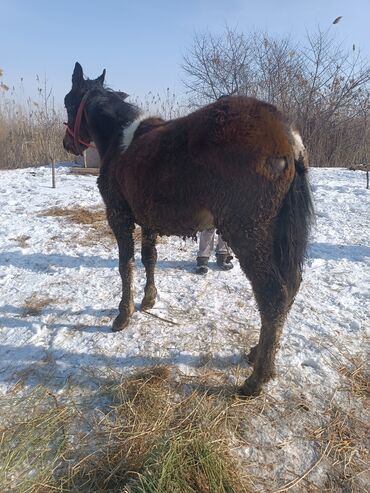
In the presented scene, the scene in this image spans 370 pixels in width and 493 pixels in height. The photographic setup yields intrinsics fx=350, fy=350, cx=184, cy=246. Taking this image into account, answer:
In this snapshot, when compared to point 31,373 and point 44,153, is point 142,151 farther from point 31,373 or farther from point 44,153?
point 44,153

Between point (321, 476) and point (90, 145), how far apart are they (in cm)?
384

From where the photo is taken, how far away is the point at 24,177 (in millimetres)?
9570

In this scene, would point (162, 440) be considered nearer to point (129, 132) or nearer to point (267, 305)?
point (267, 305)

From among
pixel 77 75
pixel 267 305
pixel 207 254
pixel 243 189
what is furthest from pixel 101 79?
pixel 267 305

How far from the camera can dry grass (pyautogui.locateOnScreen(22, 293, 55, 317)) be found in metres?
3.67

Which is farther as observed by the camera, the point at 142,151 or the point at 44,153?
the point at 44,153

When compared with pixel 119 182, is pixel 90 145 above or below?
above

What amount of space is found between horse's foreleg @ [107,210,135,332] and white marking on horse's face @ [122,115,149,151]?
625mm

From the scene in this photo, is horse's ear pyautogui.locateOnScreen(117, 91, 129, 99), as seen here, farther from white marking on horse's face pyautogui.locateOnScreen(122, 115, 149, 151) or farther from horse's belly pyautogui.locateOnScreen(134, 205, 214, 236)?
horse's belly pyautogui.locateOnScreen(134, 205, 214, 236)

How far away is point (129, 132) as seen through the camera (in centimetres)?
324

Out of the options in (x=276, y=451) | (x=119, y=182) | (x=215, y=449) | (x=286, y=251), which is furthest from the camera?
(x=119, y=182)

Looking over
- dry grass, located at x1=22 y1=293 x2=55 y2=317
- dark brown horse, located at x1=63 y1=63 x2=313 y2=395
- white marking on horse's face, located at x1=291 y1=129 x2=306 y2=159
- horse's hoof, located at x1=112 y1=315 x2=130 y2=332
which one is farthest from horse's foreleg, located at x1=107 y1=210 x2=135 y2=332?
white marking on horse's face, located at x1=291 y1=129 x2=306 y2=159

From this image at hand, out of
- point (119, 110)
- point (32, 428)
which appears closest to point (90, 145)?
point (119, 110)

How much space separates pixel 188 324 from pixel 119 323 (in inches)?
26.9
